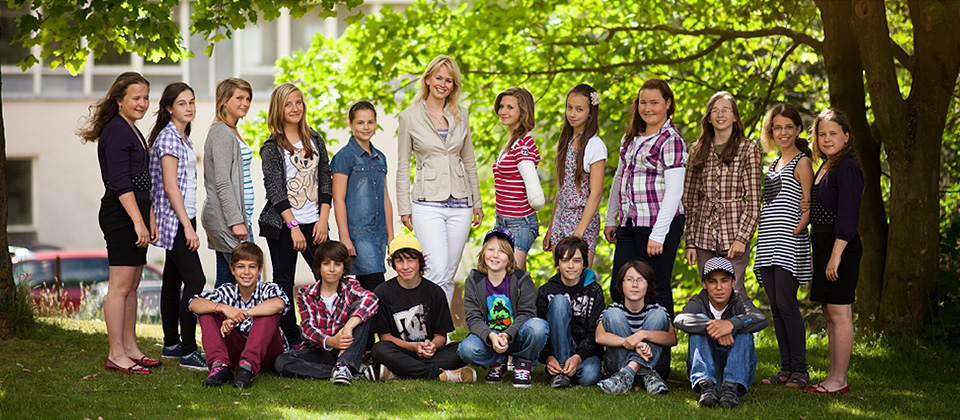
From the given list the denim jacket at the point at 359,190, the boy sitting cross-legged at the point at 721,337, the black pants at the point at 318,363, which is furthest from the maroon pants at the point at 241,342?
the boy sitting cross-legged at the point at 721,337

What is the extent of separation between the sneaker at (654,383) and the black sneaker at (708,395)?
0.28 meters

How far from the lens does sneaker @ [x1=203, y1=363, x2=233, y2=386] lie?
6.01 m

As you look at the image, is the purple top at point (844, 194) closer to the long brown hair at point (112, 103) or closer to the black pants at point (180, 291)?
the black pants at point (180, 291)

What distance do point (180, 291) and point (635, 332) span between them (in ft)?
10.5

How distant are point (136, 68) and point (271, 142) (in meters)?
16.6

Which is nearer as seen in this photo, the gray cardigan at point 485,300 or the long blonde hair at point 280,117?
the gray cardigan at point 485,300

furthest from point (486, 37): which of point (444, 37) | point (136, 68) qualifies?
point (136, 68)

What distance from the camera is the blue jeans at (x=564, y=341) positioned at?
6.32 m

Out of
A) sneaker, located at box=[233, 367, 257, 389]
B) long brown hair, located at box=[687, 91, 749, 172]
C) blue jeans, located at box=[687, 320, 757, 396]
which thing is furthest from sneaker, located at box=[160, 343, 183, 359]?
long brown hair, located at box=[687, 91, 749, 172]

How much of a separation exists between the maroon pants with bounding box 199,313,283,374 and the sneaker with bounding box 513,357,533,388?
5.15 ft

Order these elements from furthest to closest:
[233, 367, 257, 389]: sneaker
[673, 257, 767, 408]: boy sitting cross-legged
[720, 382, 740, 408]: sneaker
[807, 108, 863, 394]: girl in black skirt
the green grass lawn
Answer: [807, 108, 863, 394]: girl in black skirt
[233, 367, 257, 389]: sneaker
[673, 257, 767, 408]: boy sitting cross-legged
[720, 382, 740, 408]: sneaker
the green grass lawn

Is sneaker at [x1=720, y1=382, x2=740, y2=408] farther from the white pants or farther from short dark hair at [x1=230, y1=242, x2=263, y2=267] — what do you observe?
short dark hair at [x1=230, y1=242, x2=263, y2=267]

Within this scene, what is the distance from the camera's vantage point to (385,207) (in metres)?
7.15

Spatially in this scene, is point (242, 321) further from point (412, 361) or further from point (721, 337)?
point (721, 337)
